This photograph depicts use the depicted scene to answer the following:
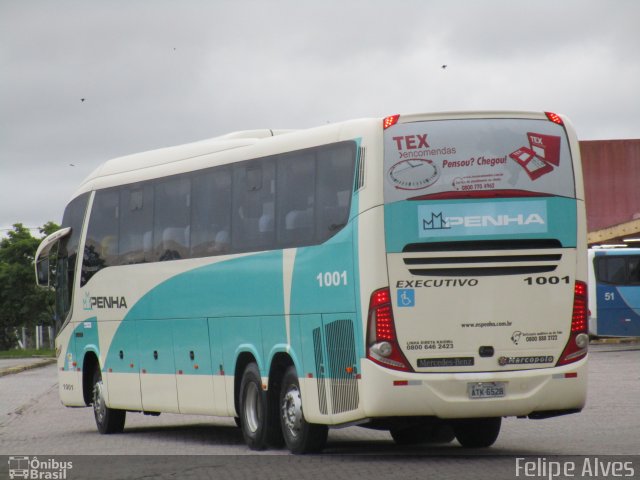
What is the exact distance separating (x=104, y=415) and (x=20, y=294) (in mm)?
57039

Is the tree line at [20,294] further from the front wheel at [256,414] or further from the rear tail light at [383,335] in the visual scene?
the rear tail light at [383,335]

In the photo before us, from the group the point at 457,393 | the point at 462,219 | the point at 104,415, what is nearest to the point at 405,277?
the point at 462,219

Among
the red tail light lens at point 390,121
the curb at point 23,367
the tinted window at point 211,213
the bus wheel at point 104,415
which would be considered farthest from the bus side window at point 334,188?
the curb at point 23,367

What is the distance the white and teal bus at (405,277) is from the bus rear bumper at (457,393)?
0.01 m

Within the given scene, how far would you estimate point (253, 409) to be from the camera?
16.8m

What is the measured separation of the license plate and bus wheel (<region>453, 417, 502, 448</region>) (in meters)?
1.91

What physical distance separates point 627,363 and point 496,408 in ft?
77.1

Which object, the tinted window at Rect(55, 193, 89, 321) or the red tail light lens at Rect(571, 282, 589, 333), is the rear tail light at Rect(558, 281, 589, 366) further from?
the tinted window at Rect(55, 193, 89, 321)

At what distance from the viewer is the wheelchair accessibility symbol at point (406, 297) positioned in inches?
548

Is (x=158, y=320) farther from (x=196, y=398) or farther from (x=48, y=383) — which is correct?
(x=48, y=383)

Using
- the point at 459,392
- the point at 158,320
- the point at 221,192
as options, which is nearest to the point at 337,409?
the point at 459,392

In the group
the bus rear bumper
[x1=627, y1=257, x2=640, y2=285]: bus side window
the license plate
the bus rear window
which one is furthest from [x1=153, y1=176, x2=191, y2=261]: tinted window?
[x1=627, y1=257, x2=640, y2=285]: bus side window

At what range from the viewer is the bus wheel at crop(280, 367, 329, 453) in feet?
49.9

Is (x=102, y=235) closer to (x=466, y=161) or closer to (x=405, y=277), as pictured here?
(x=405, y=277)
